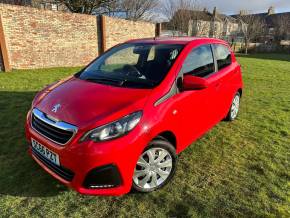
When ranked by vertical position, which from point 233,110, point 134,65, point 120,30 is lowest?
point 233,110

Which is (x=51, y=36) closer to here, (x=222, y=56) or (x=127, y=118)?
(x=222, y=56)

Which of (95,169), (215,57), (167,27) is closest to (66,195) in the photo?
(95,169)

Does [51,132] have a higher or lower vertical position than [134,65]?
lower

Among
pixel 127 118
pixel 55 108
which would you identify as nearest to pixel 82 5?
pixel 55 108

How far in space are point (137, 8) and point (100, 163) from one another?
32707mm

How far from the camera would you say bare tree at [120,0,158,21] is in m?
30.7

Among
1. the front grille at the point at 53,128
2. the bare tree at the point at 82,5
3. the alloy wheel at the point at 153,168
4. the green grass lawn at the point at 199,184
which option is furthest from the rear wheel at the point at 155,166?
the bare tree at the point at 82,5

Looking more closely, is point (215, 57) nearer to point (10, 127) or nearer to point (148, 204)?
point (148, 204)

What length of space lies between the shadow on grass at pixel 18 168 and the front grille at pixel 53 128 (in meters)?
0.68

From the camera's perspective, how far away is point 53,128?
244 cm

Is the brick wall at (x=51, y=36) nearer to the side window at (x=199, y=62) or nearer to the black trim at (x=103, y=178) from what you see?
the side window at (x=199, y=62)

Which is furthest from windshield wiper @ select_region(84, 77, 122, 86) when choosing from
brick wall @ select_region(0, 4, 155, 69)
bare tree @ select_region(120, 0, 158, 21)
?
bare tree @ select_region(120, 0, 158, 21)

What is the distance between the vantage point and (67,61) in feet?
38.0

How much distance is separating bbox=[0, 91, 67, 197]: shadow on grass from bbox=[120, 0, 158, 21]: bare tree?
28815 mm
